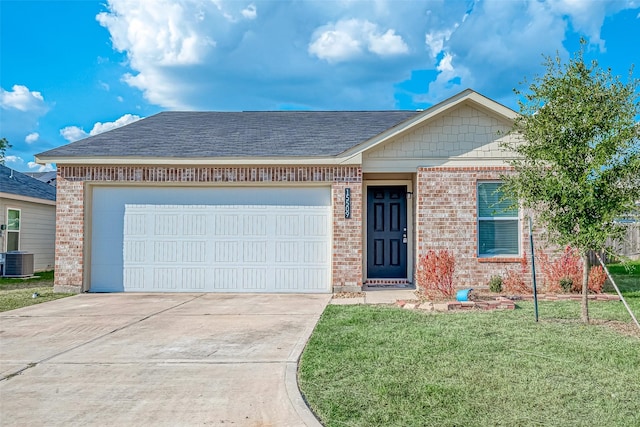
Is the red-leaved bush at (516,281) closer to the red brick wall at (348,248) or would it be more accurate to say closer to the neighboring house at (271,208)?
the neighboring house at (271,208)

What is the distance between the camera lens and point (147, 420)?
3707 mm

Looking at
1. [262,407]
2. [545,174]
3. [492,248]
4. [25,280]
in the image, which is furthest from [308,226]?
[25,280]

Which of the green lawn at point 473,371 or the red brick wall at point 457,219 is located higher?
the red brick wall at point 457,219

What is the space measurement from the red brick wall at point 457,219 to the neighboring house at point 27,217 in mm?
12710

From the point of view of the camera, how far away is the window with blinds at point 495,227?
35.7 ft

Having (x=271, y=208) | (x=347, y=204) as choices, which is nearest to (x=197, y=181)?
(x=271, y=208)

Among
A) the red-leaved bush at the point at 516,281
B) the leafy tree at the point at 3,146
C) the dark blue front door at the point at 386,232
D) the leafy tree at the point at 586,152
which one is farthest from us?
the leafy tree at the point at 3,146

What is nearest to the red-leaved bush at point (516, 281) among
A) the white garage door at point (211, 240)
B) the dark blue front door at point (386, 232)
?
the dark blue front door at point (386, 232)

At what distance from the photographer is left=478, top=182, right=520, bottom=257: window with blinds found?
10867 mm

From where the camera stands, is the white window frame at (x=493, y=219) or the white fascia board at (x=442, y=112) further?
Answer: the white window frame at (x=493, y=219)

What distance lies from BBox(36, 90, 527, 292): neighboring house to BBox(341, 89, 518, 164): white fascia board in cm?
2

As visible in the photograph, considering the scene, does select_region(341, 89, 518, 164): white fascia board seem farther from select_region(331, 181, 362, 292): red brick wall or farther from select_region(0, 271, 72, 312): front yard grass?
select_region(0, 271, 72, 312): front yard grass

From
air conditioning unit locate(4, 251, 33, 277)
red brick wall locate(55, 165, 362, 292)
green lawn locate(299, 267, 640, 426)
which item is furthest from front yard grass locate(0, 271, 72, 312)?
green lawn locate(299, 267, 640, 426)

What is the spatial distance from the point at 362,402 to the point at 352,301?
5628 mm
